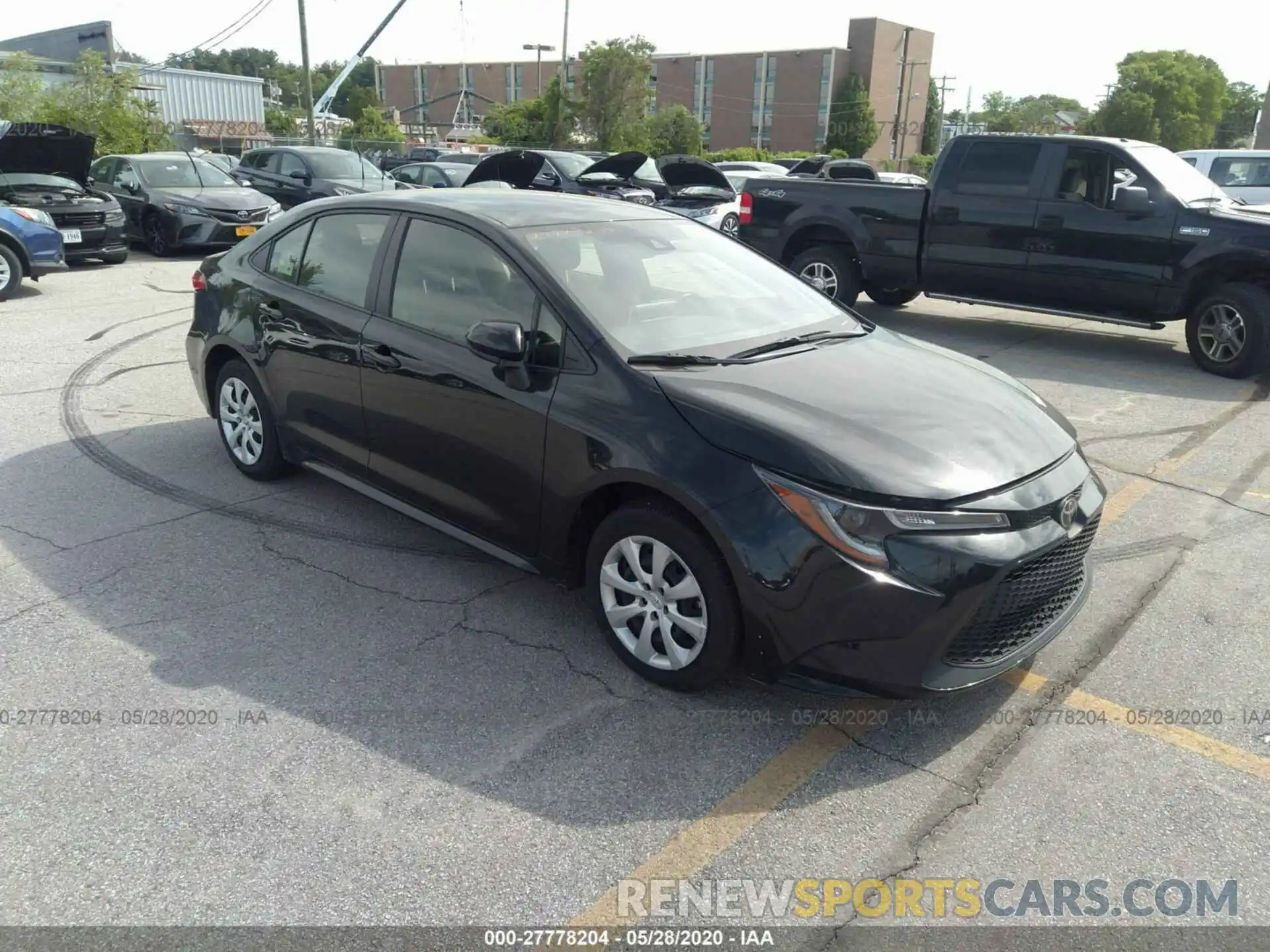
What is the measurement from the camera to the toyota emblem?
3.36m

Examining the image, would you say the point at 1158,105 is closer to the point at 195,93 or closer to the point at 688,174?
the point at 195,93

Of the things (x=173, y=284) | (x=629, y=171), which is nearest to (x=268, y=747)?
(x=173, y=284)

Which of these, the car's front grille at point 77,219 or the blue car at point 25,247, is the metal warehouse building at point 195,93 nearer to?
the car's front grille at point 77,219

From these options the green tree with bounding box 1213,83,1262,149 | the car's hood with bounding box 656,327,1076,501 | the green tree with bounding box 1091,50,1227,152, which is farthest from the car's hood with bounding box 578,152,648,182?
the green tree with bounding box 1213,83,1262,149

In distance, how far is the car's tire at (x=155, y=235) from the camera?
15.2m

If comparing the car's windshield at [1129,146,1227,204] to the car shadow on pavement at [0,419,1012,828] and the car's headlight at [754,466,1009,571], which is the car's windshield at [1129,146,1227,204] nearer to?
the car shadow on pavement at [0,419,1012,828]

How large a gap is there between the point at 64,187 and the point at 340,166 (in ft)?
17.1

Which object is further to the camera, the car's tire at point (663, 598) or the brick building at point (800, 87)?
the brick building at point (800, 87)

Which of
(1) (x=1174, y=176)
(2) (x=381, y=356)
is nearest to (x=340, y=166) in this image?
(1) (x=1174, y=176)

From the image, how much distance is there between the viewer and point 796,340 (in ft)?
13.7

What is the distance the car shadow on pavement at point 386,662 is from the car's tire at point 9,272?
7.44 m

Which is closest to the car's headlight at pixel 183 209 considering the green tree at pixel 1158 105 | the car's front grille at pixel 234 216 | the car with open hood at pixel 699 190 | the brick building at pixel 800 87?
the car's front grille at pixel 234 216

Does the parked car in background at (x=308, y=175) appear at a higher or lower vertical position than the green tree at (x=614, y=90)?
lower

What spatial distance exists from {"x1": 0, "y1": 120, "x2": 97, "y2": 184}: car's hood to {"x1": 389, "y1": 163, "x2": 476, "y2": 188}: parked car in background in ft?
20.4
